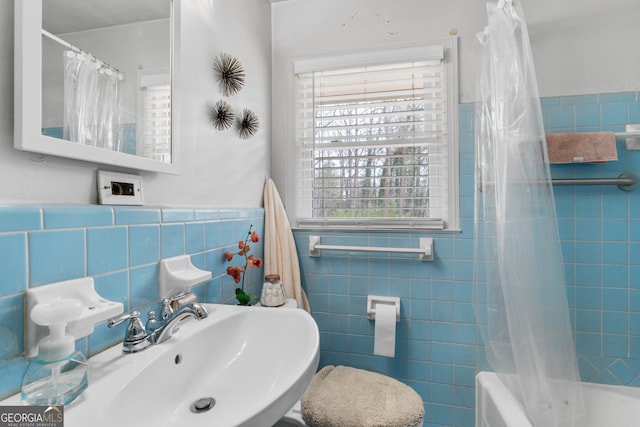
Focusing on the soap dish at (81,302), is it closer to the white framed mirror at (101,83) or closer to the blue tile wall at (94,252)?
the blue tile wall at (94,252)

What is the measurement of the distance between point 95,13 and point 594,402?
223 centimetres

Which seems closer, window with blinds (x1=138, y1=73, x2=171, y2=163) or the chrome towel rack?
window with blinds (x1=138, y1=73, x2=171, y2=163)

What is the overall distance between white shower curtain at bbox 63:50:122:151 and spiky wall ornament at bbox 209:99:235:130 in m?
0.44

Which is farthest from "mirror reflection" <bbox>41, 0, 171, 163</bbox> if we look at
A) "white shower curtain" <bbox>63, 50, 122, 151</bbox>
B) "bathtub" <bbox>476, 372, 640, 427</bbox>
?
"bathtub" <bbox>476, 372, 640, 427</bbox>

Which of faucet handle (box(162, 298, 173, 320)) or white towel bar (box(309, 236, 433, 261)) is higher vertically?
white towel bar (box(309, 236, 433, 261))

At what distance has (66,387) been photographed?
542mm

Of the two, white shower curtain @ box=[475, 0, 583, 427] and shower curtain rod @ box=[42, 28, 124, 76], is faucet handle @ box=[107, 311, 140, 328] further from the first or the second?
white shower curtain @ box=[475, 0, 583, 427]

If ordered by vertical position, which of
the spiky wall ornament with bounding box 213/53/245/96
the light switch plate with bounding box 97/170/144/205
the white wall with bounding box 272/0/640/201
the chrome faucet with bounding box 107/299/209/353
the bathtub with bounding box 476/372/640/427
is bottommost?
the bathtub with bounding box 476/372/640/427

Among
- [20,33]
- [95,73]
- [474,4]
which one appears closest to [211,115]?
[95,73]

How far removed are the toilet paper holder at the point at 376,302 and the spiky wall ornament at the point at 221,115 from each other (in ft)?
3.49

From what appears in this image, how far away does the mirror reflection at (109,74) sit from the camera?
2.07ft

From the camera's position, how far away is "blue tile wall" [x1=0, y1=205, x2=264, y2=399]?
21.6 inches

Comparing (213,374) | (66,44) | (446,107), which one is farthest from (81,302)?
(446,107)

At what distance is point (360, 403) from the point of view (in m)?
1.16
